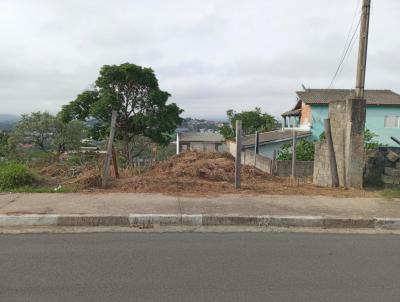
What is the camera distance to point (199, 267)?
470cm

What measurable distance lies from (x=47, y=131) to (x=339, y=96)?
2521 centimetres

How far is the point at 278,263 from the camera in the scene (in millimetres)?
4902

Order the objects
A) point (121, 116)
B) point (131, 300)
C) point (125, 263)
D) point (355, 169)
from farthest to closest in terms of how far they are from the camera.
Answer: point (121, 116), point (355, 169), point (125, 263), point (131, 300)

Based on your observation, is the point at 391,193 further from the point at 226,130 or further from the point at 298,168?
the point at 226,130

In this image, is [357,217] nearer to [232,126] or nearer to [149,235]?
[149,235]

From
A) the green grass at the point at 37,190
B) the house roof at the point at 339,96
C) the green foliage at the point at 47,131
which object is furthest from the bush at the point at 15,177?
the house roof at the point at 339,96

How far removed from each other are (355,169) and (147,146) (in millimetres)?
16259

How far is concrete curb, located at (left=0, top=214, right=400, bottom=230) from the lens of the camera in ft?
20.8

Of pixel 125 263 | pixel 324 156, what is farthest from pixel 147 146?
pixel 125 263

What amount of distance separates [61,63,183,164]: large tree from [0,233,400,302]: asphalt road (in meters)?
17.6

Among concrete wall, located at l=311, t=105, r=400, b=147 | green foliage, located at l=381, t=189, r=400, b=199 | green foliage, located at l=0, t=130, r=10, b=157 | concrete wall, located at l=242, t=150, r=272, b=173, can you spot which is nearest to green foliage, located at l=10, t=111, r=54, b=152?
green foliage, located at l=0, t=130, r=10, b=157

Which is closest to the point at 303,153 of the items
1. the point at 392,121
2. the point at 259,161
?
the point at 259,161

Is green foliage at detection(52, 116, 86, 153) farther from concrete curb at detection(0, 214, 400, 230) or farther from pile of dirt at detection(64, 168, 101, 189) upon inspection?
concrete curb at detection(0, 214, 400, 230)

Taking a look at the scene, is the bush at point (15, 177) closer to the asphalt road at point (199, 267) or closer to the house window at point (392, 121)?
the asphalt road at point (199, 267)
